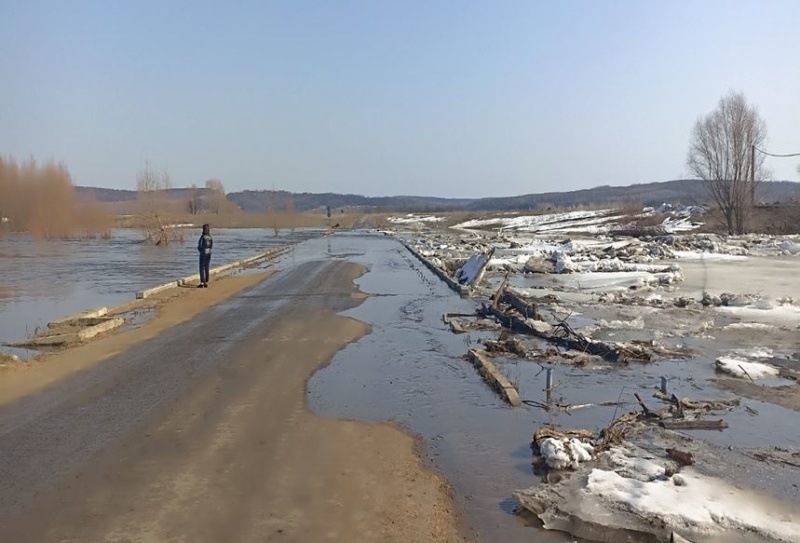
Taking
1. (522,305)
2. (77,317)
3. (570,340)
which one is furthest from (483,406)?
(77,317)

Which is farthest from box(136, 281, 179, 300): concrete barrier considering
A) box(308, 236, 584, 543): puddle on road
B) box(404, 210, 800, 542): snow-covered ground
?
box(404, 210, 800, 542): snow-covered ground

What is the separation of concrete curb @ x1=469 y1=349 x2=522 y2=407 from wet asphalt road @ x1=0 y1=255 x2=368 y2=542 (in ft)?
8.74

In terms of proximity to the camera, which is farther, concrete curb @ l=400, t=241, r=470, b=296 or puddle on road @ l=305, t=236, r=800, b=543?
concrete curb @ l=400, t=241, r=470, b=296

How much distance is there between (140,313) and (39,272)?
54.8 feet

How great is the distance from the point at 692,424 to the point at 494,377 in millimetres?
2903

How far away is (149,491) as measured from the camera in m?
5.63

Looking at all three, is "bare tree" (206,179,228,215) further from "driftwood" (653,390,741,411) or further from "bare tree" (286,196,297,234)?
"driftwood" (653,390,741,411)

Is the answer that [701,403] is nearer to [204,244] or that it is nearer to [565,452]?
[565,452]

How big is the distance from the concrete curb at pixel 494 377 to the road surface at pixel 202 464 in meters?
2.04

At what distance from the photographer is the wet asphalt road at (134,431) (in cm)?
516

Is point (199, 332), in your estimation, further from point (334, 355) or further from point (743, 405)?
point (743, 405)

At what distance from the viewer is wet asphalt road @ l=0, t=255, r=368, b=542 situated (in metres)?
5.16


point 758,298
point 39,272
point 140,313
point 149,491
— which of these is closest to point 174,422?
point 149,491

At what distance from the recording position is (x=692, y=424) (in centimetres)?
777
